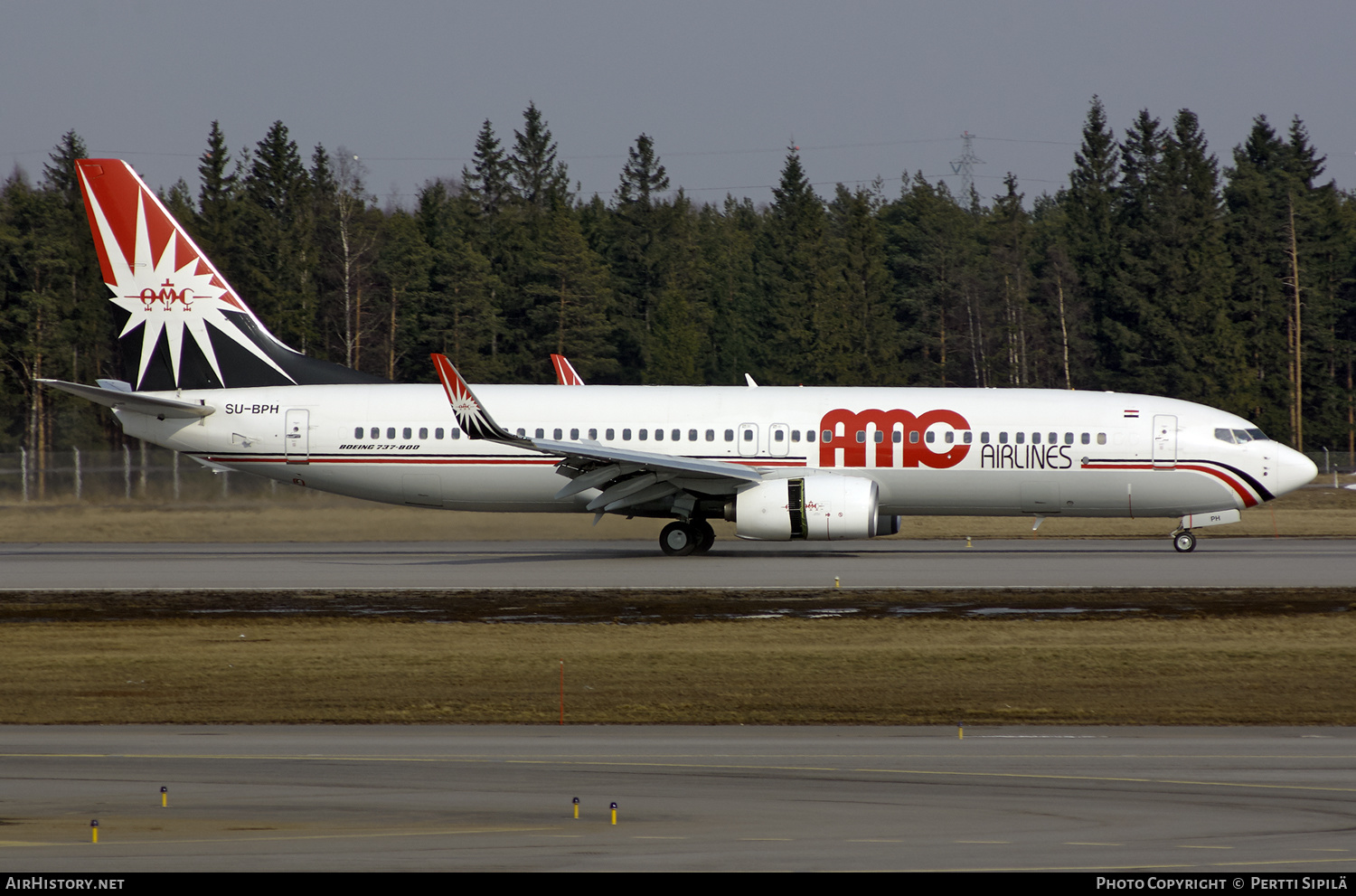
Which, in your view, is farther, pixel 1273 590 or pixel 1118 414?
pixel 1118 414

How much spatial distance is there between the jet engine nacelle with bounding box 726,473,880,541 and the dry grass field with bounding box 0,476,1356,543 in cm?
553

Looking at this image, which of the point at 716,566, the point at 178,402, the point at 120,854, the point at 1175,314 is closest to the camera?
the point at 120,854

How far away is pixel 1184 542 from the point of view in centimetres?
2842

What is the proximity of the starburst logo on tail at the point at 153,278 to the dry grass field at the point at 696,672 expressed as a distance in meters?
11.5

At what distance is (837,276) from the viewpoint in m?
76.9

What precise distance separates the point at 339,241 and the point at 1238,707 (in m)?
69.0

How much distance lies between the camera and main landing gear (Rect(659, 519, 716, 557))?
2791cm

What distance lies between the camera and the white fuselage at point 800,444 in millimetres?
27484

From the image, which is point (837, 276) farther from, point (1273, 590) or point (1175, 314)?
point (1273, 590)

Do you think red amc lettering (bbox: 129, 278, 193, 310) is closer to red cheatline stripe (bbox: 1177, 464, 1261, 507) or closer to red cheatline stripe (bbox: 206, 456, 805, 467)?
red cheatline stripe (bbox: 206, 456, 805, 467)

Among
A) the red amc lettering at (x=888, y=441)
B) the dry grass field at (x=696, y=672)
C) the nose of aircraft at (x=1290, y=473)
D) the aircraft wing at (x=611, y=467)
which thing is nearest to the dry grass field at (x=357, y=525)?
the aircraft wing at (x=611, y=467)

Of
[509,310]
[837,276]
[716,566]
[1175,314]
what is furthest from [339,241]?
[716,566]

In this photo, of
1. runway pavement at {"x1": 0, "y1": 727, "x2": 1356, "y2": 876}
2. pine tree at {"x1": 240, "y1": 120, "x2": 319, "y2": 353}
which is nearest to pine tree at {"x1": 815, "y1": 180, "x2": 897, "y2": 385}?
pine tree at {"x1": 240, "y1": 120, "x2": 319, "y2": 353}

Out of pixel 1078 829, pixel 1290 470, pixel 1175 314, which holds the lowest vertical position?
pixel 1078 829
